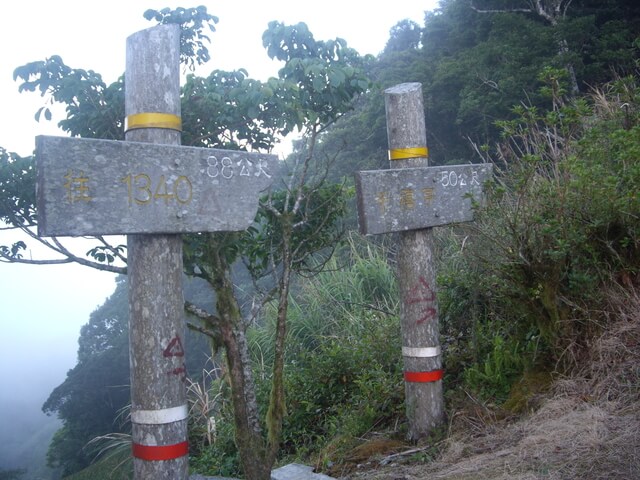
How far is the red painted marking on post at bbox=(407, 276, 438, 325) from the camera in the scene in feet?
13.0

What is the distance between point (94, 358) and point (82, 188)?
1834 cm

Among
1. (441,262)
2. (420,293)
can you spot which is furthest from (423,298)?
(441,262)

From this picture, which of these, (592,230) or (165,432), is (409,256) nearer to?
(592,230)

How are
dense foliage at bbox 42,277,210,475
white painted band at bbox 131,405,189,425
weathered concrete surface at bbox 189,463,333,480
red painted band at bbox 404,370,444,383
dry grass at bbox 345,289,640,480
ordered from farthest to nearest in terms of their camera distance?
dense foliage at bbox 42,277,210,475 < red painted band at bbox 404,370,444,383 < weathered concrete surface at bbox 189,463,333,480 < dry grass at bbox 345,289,640,480 < white painted band at bbox 131,405,189,425

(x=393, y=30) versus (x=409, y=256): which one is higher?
(x=393, y=30)

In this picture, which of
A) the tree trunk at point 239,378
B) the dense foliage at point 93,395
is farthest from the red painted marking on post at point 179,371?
the dense foliage at point 93,395

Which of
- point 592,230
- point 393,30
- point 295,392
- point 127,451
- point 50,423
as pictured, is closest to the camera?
point 592,230

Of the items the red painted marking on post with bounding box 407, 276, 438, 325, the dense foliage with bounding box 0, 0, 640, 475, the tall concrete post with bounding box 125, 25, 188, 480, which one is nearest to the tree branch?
the dense foliage with bounding box 0, 0, 640, 475

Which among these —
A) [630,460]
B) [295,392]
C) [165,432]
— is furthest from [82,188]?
[295,392]

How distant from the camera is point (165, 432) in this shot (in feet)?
8.14

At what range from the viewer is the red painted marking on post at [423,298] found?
3951mm

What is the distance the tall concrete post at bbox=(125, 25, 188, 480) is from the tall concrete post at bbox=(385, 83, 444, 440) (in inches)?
69.4

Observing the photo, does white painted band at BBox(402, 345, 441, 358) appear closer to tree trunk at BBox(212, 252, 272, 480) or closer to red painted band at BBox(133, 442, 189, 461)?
tree trunk at BBox(212, 252, 272, 480)

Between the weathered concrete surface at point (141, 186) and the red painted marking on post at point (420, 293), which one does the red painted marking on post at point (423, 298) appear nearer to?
the red painted marking on post at point (420, 293)
